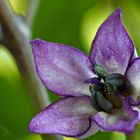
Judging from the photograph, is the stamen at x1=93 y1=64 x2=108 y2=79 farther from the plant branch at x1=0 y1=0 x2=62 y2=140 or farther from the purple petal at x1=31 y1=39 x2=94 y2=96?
the plant branch at x1=0 y1=0 x2=62 y2=140

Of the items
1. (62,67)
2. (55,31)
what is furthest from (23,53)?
(55,31)

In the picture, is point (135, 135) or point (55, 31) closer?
point (135, 135)

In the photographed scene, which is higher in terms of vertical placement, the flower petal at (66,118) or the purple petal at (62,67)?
the purple petal at (62,67)

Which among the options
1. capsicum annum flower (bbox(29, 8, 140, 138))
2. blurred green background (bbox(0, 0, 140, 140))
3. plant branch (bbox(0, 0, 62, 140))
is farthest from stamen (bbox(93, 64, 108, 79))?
blurred green background (bbox(0, 0, 140, 140))

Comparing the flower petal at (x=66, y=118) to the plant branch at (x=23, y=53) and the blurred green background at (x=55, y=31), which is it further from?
the blurred green background at (x=55, y=31)

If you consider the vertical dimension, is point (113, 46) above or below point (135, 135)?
above

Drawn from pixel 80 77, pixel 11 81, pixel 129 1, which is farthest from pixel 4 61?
pixel 80 77

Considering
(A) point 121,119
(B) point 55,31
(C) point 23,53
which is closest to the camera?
(A) point 121,119

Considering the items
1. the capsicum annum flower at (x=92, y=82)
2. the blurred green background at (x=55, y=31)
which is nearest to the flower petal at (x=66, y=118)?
the capsicum annum flower at (x=92, y=82)

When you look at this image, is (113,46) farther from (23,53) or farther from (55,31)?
(55,31)
